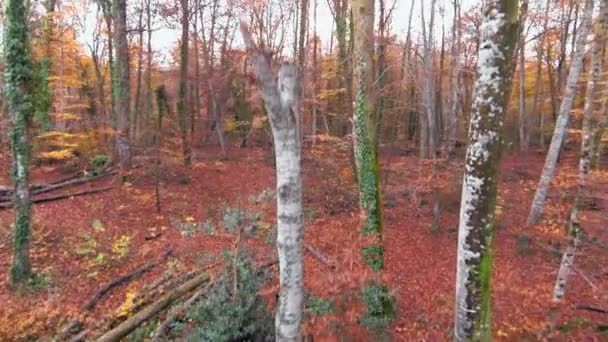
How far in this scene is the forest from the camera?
3.62 m

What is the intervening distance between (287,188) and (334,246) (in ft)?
9.50

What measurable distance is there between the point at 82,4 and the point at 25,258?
1729 cm

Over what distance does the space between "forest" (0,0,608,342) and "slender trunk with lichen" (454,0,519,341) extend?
17 mm

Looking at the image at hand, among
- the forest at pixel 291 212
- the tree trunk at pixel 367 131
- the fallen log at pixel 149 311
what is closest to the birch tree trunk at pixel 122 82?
the forest at pixel 291 212

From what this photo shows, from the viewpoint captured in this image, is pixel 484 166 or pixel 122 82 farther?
pixel 122 82

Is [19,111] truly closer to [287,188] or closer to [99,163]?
[287,188]

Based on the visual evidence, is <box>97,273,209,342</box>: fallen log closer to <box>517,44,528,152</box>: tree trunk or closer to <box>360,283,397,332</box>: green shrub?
<box>360,283,397,332</box>: green shrub

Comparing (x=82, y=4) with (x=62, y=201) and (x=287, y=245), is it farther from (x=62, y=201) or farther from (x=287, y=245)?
(x=287, y=245)

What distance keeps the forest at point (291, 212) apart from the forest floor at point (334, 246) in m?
0.05

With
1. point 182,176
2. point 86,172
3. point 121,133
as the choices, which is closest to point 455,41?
point 182,176

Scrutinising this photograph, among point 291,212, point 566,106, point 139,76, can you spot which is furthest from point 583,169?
point 139,76

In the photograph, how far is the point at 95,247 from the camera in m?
8.74

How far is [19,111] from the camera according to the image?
6934 millimetres

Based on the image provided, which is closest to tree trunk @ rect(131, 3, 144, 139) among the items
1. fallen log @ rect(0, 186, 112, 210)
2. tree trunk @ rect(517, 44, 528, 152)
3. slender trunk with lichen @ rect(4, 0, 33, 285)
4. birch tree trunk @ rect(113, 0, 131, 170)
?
birch tree trunk @ rect(113, 0, 131, 170)
